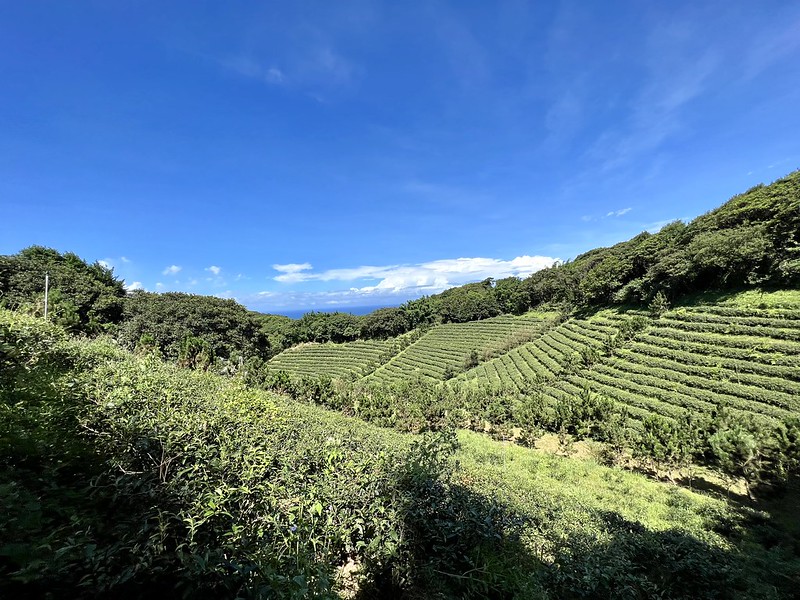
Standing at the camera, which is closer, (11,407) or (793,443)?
(11,407)

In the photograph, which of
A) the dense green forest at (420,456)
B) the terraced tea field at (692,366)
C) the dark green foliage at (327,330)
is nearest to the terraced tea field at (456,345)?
the dense green forest at (420,456)

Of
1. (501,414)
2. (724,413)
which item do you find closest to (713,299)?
(724,413)

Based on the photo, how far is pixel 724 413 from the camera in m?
15.6

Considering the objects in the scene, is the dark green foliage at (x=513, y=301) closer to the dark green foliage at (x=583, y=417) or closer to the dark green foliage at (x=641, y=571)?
the dark green foliage at (x=583, y=417)

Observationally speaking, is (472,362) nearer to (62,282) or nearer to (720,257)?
(720,257)

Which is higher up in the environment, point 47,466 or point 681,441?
point 47,466

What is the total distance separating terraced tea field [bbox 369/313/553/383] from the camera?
39.4 meters

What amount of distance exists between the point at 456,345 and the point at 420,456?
141 ft

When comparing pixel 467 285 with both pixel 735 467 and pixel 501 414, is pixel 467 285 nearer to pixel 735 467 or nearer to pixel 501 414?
pixel 501 414

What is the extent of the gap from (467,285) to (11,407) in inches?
3800

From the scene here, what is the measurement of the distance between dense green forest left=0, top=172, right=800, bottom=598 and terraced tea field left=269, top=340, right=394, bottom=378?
15.5 m

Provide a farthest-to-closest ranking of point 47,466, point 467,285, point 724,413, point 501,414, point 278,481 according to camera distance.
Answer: point 467,285
point 501,414
point 724,413
point 278,481
point 47,466

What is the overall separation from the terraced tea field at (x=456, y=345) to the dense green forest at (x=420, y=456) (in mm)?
6735

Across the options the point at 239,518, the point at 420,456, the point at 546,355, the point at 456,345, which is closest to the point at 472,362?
the point at 456,345
